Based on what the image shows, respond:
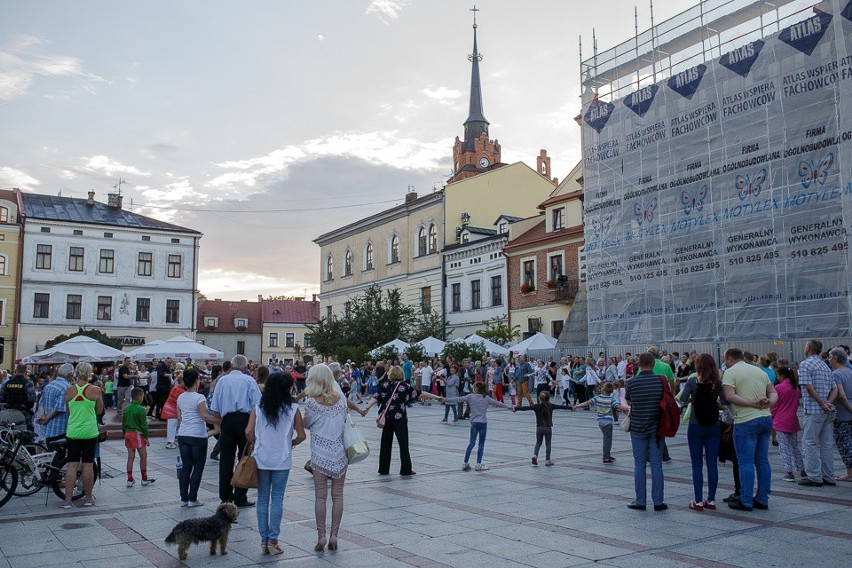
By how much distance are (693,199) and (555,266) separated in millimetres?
14741

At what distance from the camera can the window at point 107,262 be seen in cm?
5550

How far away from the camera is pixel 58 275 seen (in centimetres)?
5391

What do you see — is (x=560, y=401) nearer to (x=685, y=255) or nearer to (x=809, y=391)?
(x=685, y=255)

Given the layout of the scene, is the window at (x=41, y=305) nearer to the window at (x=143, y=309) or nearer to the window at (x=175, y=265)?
the window at (x=143, y=309)

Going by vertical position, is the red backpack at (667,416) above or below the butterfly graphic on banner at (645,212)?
below

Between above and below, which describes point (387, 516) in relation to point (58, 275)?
below

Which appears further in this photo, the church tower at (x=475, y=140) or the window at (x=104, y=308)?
the church tower at (x=475, y=140)

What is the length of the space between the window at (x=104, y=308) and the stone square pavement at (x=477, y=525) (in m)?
46.5

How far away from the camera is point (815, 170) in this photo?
20.5 meters

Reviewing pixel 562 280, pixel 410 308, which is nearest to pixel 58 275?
pixel 410 308

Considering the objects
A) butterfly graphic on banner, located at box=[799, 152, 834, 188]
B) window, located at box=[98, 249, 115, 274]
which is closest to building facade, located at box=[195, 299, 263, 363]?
window, located at box=[98, 249, 115, 274]

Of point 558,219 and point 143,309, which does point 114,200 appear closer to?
point 143,309

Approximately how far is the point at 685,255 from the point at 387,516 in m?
17.8

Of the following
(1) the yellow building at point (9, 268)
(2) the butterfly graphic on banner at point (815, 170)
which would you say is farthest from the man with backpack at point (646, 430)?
(1) the yellow building at point (9, 268)
